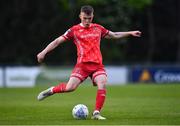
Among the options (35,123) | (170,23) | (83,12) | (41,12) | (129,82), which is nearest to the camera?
(35,123)

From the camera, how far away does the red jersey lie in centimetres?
1502

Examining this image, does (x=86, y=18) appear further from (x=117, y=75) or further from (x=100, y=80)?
(x=117, y=75)

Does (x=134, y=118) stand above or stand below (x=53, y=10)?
below

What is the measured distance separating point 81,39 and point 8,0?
41088mm

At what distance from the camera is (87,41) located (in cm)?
1509

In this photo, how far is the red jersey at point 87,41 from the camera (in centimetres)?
1502

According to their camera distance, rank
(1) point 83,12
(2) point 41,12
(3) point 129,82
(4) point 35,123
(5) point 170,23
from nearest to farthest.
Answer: (4) point 35,123
(1) point 83,12
(3) point 129,82
(2) point 41,12
(5) point 170,23

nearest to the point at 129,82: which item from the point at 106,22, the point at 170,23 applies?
the point at 106,22

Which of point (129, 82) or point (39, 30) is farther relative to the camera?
point (39, 30)

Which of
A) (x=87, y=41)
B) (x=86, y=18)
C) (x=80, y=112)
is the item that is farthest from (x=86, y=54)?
(x=80, y=112)

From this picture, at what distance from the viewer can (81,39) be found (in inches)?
596

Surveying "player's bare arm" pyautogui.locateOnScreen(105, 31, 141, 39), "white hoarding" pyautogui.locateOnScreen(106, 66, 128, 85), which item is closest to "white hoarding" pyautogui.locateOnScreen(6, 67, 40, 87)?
"white hoarding" pyautogui.locateOnScreen(106, 66, 128, 85)

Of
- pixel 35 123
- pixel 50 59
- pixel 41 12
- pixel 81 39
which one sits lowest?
pixel 35 123

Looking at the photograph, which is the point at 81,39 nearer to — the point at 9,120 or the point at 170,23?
the point at 9,120
